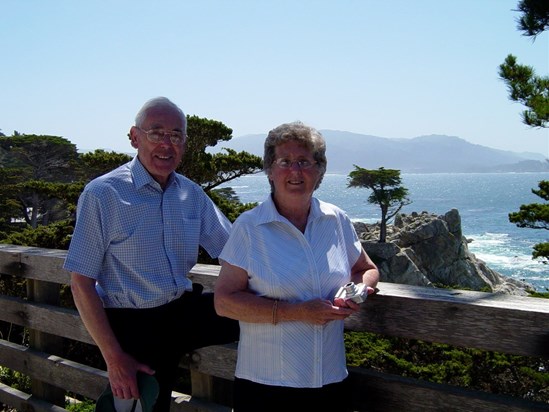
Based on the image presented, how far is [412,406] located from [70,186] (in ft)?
63.5

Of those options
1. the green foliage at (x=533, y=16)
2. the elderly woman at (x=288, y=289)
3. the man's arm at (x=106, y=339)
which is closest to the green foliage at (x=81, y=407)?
the man's arm at (x=106, y=339)

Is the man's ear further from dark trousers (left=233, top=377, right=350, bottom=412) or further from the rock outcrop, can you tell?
the rock outcrop

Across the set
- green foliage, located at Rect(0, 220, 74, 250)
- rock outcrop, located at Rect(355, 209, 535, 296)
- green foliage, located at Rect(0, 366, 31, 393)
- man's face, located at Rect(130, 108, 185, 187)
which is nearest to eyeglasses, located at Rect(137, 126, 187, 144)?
man's face, located at Rect(130, 108, 185, 187)

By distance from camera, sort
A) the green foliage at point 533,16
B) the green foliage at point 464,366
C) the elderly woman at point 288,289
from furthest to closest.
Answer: the green foliage at point 533,16
the green foliage at point 464,366
the elderly woman at point 288,289

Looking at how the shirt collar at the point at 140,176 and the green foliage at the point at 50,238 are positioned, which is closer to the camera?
the shirt collar at the point at 140,176

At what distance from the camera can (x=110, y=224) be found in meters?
2.22

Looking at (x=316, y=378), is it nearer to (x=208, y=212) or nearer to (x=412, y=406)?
(x=412, y=406)

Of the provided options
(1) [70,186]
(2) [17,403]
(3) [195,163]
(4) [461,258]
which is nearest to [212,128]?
(3) [195,163]

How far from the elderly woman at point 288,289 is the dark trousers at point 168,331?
1.05 feet

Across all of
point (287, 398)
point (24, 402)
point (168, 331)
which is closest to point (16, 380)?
point (24, 402)

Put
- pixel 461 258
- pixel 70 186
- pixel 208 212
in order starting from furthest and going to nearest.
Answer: pixel 461 258 < pixel 70 186 < pixel 208 212

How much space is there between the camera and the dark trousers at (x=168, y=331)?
2.29 metres

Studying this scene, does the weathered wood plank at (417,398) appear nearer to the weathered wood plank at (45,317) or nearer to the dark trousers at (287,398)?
the dark trousers at (287,398)

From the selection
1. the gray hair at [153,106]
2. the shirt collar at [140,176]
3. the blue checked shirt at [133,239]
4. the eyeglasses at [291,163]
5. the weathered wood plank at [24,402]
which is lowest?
the weathered wood plank at [24,402]
